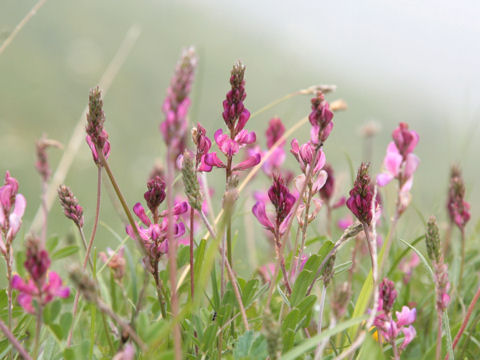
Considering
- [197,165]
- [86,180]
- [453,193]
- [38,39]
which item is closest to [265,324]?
Result: [197,165]

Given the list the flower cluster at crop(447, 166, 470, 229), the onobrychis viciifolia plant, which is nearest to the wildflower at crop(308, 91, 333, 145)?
the onobrychis viciifolia plant

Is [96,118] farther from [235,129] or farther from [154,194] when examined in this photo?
[235,129]

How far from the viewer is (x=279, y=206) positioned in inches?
46.9

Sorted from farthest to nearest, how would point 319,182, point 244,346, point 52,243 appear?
point 52,243 → point 319,182 → point 244,346

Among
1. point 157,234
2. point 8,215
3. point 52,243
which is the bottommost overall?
point 52,243

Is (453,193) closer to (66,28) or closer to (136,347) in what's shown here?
(136,347)

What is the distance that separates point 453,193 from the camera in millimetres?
1659

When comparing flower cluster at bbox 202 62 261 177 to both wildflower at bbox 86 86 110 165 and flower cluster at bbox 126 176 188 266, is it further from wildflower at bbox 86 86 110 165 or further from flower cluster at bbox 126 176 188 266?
wildflower at bbox 86 86 110 165

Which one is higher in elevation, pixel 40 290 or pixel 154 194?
pixel 154 194

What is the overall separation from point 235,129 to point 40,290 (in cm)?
61

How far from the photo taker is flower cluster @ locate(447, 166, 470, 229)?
5.32ft

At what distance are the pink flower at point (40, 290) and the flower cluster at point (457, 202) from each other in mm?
1261

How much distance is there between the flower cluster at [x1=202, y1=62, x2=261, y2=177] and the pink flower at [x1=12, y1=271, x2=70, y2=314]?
1.51 feet

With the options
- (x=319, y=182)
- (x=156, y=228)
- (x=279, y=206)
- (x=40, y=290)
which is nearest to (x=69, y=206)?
(x=156, y=228)
